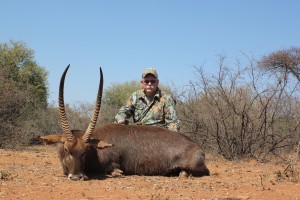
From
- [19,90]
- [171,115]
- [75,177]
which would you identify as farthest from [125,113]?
[19,90]

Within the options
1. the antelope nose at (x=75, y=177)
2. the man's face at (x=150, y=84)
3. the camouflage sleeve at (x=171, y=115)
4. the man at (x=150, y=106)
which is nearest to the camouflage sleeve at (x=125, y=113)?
the man at (x=150, y=106)

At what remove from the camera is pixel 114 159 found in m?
6.84

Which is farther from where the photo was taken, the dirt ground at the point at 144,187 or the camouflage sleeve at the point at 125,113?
the camouflage sleeve at the point at 125,113

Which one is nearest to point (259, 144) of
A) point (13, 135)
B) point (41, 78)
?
point (13, 135)

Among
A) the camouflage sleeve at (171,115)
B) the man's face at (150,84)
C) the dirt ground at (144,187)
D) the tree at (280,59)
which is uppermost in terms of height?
the tree at (280,59)

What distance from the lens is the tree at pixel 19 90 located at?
1405 cm

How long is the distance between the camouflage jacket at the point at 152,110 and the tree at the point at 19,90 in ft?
22.7

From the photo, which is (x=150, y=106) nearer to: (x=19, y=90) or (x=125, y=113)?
(x=125, y=113)

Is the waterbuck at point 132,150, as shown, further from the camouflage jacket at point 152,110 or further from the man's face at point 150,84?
the man's face at point 150,84

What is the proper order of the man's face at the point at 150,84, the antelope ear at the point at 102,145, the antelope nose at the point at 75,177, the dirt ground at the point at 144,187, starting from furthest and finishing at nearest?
the man's face at the point at 150,84 < the antelope ear at the point at 102,145 < the antelope nose at the point at 75,177 < the dirt ground at the point at 144,187

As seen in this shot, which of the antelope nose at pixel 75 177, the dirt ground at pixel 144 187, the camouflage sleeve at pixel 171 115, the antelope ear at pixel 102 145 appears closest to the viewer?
the dirt ground at pixel 144 187

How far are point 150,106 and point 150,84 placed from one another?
386 millimetres

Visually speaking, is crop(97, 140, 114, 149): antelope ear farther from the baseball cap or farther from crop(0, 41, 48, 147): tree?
crop(0, 41, 48, 147): tree

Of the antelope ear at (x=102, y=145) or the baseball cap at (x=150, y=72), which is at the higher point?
the baseball cap at (x=150, y=72)
